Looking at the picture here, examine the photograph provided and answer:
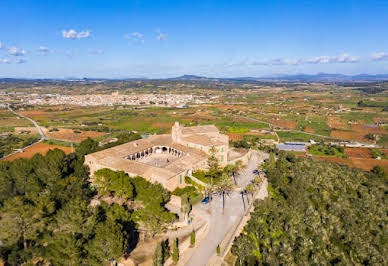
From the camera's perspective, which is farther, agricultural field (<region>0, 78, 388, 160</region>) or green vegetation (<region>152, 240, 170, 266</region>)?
agricultural field (<region>0, 78, 388, 160</region>)

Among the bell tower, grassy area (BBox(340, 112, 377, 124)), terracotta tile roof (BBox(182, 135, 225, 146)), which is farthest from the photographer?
grassy area (BBox(340, 112, 377, 124))

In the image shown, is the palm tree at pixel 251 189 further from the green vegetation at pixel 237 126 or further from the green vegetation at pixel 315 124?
the green vegetation at pixel 315 124

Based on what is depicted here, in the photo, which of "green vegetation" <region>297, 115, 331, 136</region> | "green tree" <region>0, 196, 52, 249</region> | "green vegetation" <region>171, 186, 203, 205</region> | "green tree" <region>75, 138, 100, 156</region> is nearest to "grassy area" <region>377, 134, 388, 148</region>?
"green vegetation" <region>297, 115, 331, 136</region>

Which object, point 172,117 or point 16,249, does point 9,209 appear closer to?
point 16,249

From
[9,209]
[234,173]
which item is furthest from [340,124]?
[9,209]

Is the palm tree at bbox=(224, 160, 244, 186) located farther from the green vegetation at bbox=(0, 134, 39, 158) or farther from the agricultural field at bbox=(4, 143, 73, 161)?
the green vegetation at bbox=(0, 134, 39, 158)

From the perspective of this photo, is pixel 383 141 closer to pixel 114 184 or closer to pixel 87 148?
pixel 87 148

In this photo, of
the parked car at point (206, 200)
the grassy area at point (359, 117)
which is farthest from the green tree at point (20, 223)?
the grassy area at point (359, 117)
